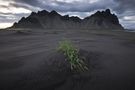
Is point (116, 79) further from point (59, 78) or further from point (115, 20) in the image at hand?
point (115, 20)

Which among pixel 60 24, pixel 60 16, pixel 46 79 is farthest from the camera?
pixel 60 16

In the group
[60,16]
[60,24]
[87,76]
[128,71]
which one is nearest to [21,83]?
[87,76]

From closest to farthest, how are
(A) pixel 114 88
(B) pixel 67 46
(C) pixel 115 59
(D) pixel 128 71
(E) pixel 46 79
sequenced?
(A) pixel 114 88, (E) pixel 46 79, (D) pixel 128 71, (B) pixel 67 46, (C) pixel 115 59

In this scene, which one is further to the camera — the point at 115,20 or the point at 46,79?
the point at 115,20

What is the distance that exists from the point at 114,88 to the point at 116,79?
1.60 feet

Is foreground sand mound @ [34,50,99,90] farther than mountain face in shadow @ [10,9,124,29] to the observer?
No

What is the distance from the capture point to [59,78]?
447 cm

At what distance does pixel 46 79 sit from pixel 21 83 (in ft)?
2.19

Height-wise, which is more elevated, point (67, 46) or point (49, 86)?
point (67, 46)

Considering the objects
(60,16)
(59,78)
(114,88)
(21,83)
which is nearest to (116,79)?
(114,88)

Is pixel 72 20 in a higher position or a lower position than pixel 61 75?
higher

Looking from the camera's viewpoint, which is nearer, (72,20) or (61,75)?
(61,75)

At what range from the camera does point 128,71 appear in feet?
16.6

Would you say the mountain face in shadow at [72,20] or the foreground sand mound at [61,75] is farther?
the mountain face in shadow at [72,20]
